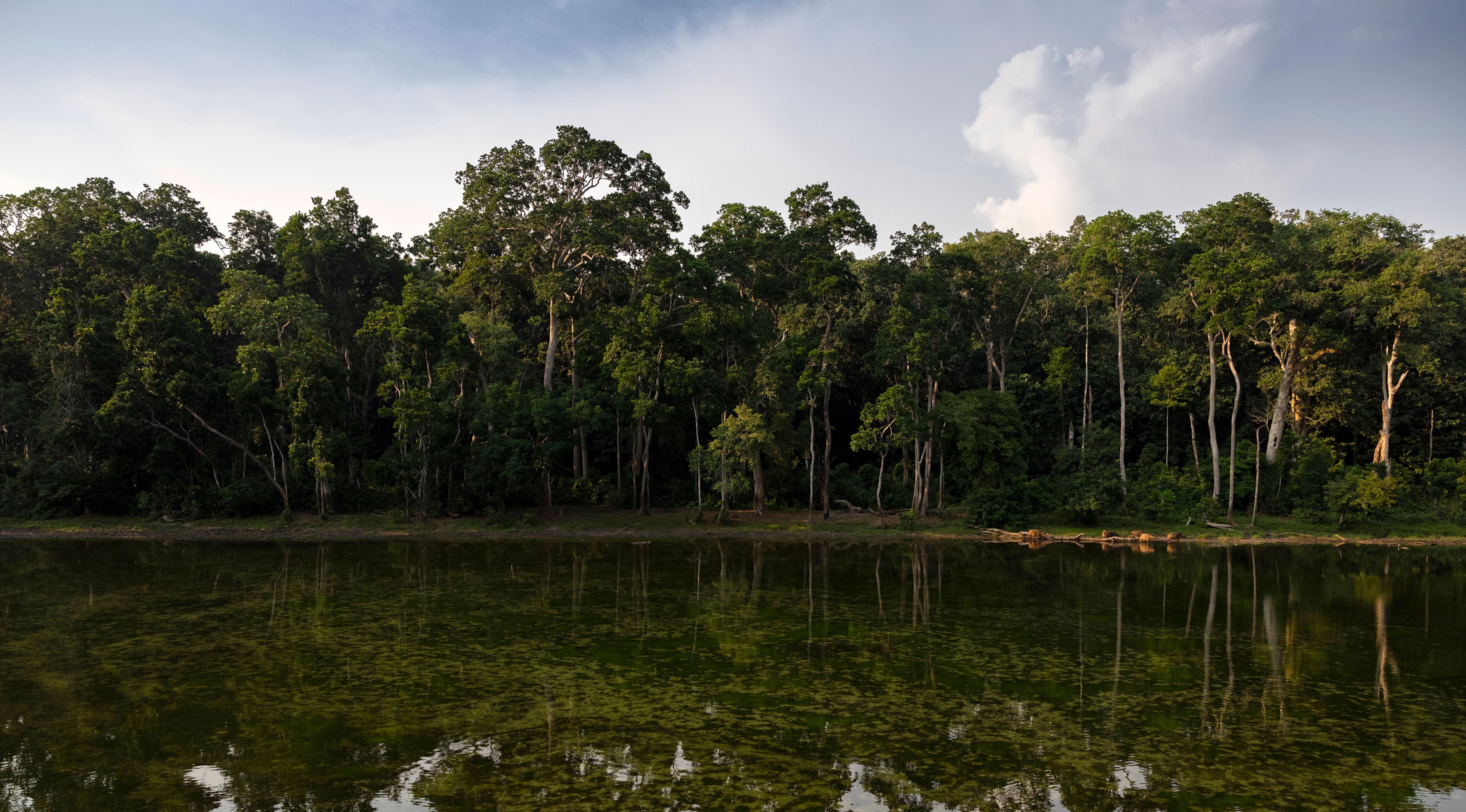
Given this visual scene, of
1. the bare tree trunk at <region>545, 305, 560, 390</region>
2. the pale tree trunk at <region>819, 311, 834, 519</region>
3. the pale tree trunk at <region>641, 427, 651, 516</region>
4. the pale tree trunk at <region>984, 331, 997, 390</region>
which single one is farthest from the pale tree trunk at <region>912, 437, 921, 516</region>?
the bare tree trunk at <region>545, 305, 560, 390</region>

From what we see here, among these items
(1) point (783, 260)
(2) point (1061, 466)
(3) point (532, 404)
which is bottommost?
(2) point (1061, 466)

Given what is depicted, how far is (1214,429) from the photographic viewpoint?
34.1m

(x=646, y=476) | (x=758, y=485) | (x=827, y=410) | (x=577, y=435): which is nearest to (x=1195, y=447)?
(x=827, y=410)

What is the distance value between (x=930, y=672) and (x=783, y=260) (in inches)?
990

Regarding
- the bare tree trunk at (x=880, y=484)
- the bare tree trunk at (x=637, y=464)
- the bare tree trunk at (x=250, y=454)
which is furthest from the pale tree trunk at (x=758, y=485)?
the bare tree trunk at (x=250, y=454)

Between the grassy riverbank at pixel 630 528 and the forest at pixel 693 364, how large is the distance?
73 centimetres

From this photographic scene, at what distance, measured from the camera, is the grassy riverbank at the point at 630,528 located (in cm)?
2978

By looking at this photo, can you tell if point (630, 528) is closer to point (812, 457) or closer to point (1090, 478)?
point (812, 457)

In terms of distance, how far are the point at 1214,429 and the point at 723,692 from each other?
103 feet

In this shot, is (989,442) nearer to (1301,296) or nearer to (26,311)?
(1301,296)

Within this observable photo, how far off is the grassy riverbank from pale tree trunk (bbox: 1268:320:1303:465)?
4202 millimetres

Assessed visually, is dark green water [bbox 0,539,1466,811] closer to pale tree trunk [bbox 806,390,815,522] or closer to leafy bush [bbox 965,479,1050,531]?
leafy bush [bbox 965,479,1050,531]

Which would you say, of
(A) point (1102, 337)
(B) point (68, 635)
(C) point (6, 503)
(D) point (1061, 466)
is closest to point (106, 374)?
(C) point (6, 503)

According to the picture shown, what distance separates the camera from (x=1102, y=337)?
4050 cm
